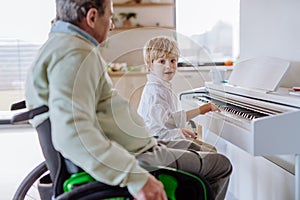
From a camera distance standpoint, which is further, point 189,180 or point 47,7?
point 47,7

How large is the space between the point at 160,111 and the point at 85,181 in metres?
0.61

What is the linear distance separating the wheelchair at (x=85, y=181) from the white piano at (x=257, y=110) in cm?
32

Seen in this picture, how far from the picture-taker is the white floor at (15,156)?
306 centimetres

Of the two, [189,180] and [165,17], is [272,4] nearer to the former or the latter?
[189,180]

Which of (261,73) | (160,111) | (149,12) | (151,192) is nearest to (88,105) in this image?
(151,192)

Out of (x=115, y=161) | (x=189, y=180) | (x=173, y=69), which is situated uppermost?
(x=173, y=69)

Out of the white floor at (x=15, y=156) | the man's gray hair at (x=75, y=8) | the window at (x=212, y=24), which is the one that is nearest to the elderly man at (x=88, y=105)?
the man's gray hair at (x=75, y=8)

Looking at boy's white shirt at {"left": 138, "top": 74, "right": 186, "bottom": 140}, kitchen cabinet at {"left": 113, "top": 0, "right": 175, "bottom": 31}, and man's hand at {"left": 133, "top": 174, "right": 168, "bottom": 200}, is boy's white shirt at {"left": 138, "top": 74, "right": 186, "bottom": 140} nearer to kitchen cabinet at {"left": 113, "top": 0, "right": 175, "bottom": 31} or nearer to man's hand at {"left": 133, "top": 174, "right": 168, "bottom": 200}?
man's hand at {"left": 133, "top": 174, "right": 168, "bottom": 200}

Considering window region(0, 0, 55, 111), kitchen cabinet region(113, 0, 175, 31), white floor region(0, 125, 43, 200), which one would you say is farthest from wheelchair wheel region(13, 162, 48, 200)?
window region(0, 0, 55, 111)

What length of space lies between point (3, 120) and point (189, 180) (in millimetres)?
4455

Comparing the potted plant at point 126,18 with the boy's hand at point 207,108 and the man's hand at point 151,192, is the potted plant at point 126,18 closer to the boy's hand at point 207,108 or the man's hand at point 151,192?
the boy's hand at point 207,108

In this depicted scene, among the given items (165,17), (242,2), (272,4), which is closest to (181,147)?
(272,4)

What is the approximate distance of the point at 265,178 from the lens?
210cm

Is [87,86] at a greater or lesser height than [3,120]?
greater
